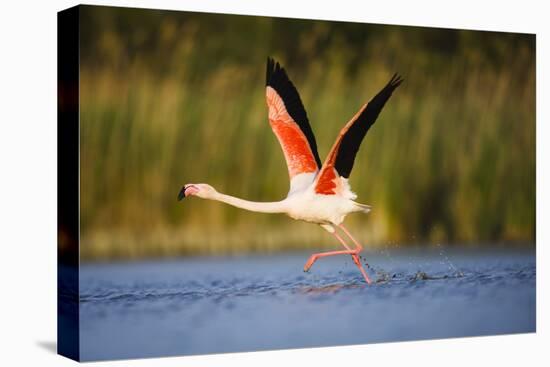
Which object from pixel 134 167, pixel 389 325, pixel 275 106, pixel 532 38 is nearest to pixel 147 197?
pixel 134 167

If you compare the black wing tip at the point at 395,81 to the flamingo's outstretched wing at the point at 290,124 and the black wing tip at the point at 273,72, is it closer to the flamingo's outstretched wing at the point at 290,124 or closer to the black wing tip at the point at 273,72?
the flamingo's outstretched wing at the point at 290,124

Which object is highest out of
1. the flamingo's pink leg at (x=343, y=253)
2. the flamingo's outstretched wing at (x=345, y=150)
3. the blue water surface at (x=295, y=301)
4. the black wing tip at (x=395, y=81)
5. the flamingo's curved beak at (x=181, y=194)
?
the black wing tip at (x=395, y=81)

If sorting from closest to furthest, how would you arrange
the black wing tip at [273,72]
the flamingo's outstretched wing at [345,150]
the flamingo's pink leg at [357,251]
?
the black wing tip at [273,72] → the flamingo's outstretched wing at [345,150] → the flamingo's pink leg at [357,251]

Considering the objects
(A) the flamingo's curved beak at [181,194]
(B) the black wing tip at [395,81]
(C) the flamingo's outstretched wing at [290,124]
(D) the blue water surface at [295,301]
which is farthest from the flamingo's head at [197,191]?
(B) the black wing tip at [395,81]

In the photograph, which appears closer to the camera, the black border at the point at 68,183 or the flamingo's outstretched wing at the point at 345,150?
the black border at the point at 68,183

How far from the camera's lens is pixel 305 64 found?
11.5 m

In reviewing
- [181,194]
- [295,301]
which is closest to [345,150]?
[295,301]

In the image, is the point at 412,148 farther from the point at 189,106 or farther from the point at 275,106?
the point at 189,106

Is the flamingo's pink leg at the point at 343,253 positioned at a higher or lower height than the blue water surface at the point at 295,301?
higher

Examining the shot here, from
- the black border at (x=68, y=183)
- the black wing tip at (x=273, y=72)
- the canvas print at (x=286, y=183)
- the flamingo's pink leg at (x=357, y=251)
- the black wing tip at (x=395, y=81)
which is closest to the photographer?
the black border at (x=68, y=183)

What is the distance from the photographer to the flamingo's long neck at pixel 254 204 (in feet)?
36.4

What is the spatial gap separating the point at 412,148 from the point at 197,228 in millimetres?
2178

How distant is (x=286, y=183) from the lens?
11406mm

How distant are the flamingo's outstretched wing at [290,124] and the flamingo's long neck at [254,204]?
238mm
